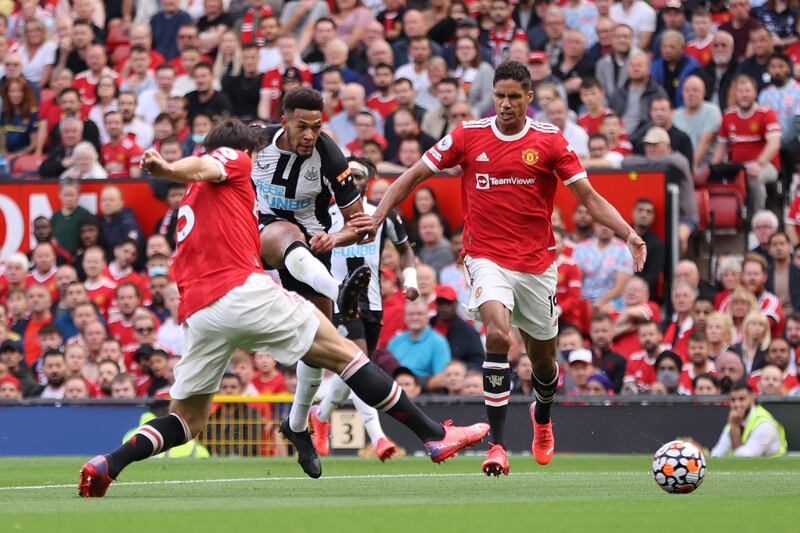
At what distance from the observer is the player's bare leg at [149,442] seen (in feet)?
30.1

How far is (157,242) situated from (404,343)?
378 centimetres

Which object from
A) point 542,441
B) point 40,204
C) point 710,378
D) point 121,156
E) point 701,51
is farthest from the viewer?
point 121,156

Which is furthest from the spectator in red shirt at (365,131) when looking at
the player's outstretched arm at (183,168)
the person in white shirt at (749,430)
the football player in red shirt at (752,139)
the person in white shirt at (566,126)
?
the player's outstretched arm at (183,168)

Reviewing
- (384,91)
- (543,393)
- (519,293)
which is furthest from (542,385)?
(384,91)

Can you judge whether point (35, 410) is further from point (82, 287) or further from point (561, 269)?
point (561, 269)

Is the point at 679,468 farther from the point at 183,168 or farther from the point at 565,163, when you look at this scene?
the point at 183,168

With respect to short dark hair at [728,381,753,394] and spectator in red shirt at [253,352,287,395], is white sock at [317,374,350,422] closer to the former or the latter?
spectator in red shirt at [253,352,287,395]

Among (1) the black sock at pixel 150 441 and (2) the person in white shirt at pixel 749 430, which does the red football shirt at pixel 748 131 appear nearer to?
(2) the person in white shirt at pixel 749 430

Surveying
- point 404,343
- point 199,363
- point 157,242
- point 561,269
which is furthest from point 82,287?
point 199,363

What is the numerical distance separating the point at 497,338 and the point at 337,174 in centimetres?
164

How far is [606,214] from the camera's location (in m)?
10.7

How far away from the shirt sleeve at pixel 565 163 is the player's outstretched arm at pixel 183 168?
273 centimetres

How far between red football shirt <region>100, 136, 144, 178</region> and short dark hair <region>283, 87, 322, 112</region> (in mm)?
10243

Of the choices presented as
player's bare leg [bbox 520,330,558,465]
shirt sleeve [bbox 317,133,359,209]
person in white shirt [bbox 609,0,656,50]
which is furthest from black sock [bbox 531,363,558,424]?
person in white shirt [bbox 609,0,656,50]
